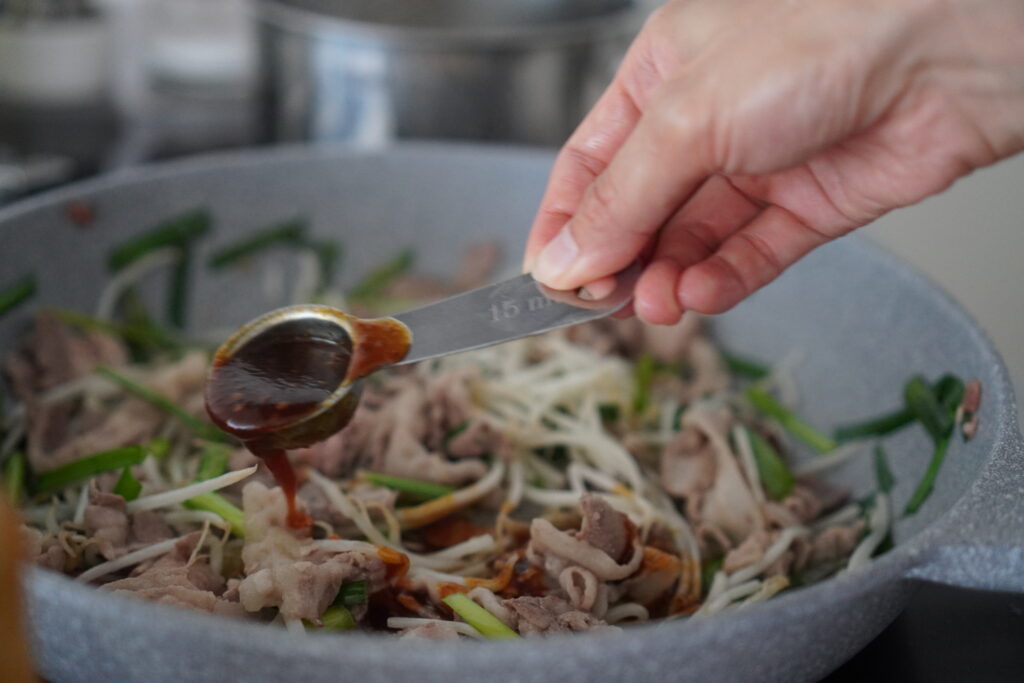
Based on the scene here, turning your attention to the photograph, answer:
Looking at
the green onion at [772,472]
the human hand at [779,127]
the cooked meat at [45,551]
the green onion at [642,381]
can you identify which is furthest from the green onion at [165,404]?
the green onion at [772,472]

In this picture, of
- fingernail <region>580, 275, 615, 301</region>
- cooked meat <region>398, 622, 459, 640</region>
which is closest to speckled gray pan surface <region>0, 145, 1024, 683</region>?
cooked meat <region>398, 622, 459, 640</region>

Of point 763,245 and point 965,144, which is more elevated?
point 965,144

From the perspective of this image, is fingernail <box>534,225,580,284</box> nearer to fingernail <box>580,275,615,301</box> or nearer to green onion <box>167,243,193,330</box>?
fingernail <box>580,275,615,301</box>

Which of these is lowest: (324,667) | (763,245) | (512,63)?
(324,667)

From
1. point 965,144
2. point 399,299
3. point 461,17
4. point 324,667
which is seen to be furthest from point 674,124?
point 461,17

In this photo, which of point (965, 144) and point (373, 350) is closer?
point (965, 144)

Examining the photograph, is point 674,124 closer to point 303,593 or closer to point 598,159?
point 598,159

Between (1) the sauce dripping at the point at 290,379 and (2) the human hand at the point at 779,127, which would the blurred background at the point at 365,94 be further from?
(1) the sauce dripping at the point at 290,379

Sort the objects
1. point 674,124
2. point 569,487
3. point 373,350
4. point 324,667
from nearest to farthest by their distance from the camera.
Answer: point 324,667 < point 674,124 < point 373,350 < point 569,487

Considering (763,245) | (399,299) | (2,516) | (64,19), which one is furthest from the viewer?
(64,19)
